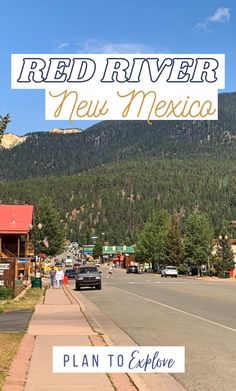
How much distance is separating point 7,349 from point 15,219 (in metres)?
47.0

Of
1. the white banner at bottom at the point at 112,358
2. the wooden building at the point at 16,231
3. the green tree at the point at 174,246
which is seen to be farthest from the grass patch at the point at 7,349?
the green tree at the point at 174,246

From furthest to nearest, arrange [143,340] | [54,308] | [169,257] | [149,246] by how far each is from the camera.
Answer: [149,246]
[169,257]
[54,308]
[143,340]

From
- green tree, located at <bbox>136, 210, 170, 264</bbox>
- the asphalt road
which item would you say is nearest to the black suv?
the asphalt road

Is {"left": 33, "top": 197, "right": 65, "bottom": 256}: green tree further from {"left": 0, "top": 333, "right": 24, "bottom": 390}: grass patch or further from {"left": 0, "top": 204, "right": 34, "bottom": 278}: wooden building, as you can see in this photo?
{"left": 0, "top": 333, "right": 24, "bottom": 390}: grass patch

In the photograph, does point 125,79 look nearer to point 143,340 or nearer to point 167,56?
point 167,56

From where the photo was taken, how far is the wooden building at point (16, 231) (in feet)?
183

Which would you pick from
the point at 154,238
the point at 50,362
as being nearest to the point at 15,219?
the point at 154,238

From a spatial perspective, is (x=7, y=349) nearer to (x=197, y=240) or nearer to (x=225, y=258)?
(x=197, y=240)

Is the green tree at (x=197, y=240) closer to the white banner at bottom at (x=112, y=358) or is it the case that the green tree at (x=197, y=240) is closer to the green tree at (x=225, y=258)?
the green tree at (x=225, y=258)

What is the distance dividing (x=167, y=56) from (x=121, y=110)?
0.85 m

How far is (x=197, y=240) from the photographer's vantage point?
264 feet

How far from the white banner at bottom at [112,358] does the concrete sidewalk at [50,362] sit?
653 mm

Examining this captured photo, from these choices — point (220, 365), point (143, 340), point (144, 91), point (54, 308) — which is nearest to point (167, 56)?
point (144, 91)

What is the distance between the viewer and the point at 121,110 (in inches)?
276
